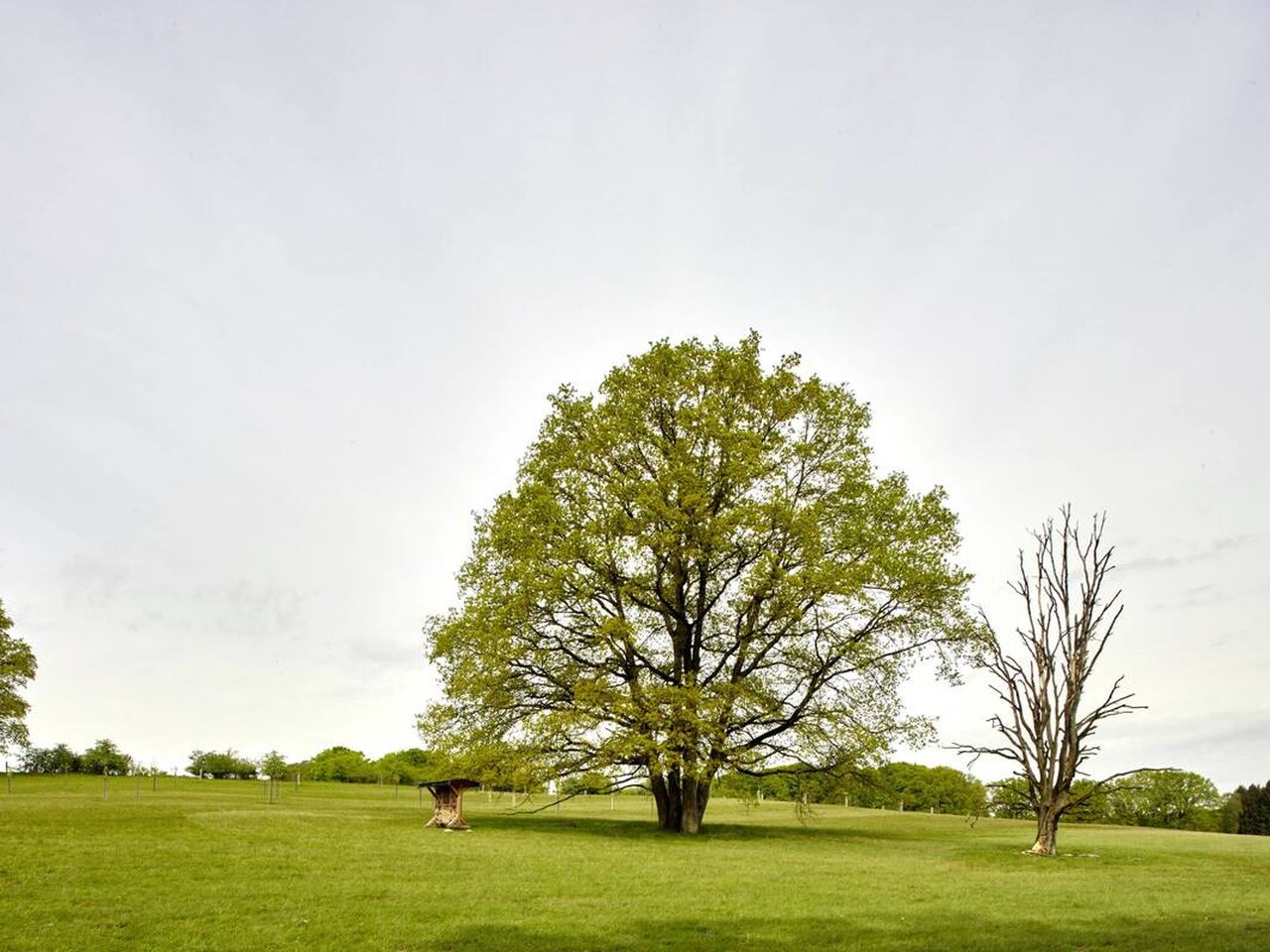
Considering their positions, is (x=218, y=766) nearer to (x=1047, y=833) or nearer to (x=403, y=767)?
(x=403, y=767)

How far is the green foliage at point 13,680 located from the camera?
208 feet

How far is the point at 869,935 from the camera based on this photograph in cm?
1405

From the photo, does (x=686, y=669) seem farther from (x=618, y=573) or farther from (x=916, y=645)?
(x=916, y=645)

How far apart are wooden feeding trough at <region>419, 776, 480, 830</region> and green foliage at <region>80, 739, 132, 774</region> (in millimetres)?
73385

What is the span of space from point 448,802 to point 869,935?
2201 centimetres

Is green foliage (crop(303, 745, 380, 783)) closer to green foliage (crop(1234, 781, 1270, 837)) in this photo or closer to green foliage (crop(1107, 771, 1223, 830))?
green foliage (crop(1107, 771, 1223, 830))

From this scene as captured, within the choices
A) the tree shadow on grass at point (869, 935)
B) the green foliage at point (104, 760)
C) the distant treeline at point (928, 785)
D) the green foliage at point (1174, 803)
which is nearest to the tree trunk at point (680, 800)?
the tree shadow on grass at point (869, 935)

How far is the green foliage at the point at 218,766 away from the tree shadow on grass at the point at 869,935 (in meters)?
104

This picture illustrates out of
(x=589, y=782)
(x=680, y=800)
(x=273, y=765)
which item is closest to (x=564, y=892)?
(x=589, y=782)

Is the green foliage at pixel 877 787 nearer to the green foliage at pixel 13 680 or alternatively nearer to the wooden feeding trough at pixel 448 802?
the wooden feeding trough at pixel 448 802

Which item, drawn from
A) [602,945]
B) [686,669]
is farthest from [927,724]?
[602,945]

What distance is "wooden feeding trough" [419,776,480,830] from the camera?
32562 millimetres

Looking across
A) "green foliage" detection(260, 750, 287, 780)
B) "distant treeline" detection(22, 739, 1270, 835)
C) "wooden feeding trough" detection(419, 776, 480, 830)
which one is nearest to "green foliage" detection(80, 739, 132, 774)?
"distant treeline" detection(22, 739, 1270, 835)

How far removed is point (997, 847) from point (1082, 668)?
7873 mm
